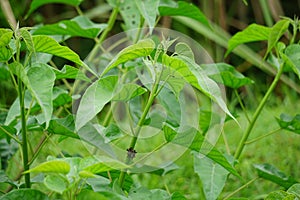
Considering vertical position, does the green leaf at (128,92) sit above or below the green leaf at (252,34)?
below

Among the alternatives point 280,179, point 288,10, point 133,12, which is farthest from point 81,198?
point 288,10

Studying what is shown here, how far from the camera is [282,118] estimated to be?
1170 mm

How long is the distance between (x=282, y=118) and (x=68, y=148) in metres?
1.07

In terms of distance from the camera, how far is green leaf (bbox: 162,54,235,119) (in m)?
0.72

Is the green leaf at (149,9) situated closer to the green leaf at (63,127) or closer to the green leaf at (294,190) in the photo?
the green leaf at (63,127)

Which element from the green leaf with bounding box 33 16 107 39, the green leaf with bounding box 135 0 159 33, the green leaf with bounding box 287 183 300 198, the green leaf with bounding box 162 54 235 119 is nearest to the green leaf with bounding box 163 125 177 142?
the green leaf with bounding box 162 54 235 119

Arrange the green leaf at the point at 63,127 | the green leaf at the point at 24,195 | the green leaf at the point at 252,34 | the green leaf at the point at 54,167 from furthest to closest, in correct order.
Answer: the green leaf at the point at 252,34 → the green leaf at the point at 63,127 → the green leaf at the point at 24,195 → the green leaf at the point at 54,167

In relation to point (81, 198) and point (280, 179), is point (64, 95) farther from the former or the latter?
point (280, 179)

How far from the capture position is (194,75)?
0.73 meters

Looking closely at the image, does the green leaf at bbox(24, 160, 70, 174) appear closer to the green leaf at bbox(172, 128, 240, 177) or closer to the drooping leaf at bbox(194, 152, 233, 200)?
the green leaf at bbox(172, 128, 240, 177)

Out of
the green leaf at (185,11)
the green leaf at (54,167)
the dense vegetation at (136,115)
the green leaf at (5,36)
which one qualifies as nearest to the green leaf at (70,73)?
the dense vegetation at (136,115)

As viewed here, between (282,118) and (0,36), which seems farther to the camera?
(282,118)

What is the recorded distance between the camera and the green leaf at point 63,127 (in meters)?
0.89

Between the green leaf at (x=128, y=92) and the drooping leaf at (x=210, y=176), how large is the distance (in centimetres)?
22
